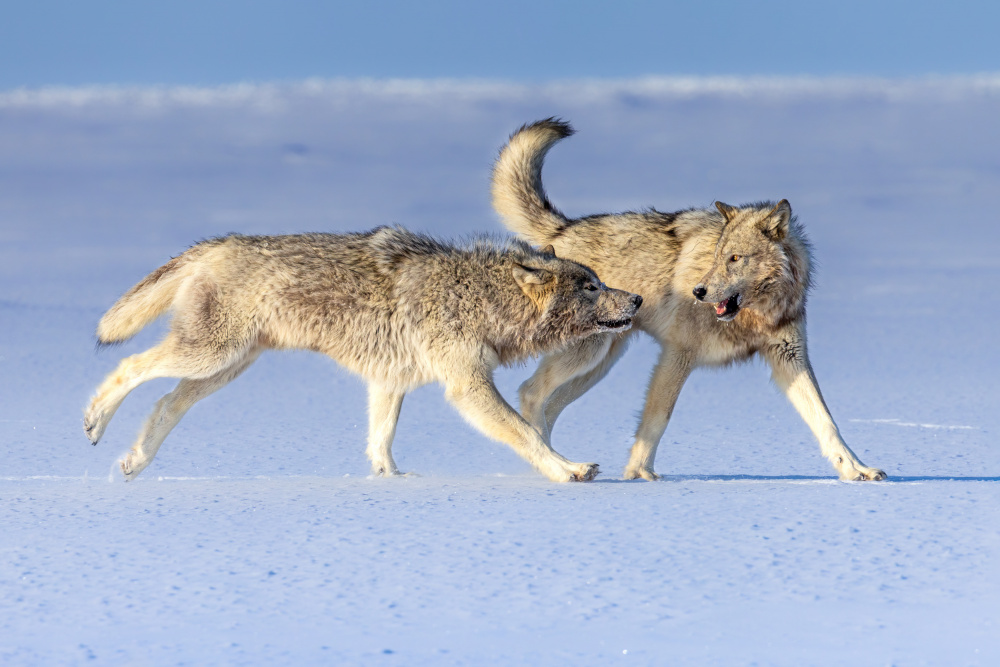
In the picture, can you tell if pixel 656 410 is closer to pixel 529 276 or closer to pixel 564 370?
pixel 564 370

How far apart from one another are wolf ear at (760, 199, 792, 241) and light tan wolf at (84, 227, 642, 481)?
1133 millimetres

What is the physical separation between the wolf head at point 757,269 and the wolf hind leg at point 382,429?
8.61 ft

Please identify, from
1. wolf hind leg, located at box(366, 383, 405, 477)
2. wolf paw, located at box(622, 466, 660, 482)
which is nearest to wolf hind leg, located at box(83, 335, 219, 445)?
wolf hind leg, located at box(366, 383, 405, 477)

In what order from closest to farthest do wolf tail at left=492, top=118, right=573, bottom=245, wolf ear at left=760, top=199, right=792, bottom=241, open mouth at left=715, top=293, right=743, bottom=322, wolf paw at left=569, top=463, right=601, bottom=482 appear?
wolf paw at left=569, top=463, right=601, bottom=482, open mouth at left=715, top=293, right=743, bottom=322, wolf ear at left=760, top=199, right=792, bottom=241, wolf tail at left=492, top=118, right=573, bottom=245

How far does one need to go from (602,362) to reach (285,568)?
439 cm

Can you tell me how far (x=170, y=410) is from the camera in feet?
28.8

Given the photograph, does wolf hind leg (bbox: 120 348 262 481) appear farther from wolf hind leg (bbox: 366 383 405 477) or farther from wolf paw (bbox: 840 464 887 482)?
wolf paw (bbox: 840 464 887 482)

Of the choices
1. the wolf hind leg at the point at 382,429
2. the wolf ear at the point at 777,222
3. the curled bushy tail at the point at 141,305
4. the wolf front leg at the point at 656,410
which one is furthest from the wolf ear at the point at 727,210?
the curled bushy tail at the point at 141,305

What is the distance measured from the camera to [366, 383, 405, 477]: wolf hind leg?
9.16m

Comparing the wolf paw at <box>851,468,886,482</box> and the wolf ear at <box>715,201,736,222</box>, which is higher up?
the wolf ear at <box>715,201,736,222</box>

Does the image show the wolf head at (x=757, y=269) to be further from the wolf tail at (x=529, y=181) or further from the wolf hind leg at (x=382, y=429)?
the wolf hind leg at (x=382, y=429)

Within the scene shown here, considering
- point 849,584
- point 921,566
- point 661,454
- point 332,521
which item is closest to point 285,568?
point 332,521

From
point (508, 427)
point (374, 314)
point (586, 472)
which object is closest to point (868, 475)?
point (586, 472)

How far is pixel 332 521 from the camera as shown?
22.7 feet
